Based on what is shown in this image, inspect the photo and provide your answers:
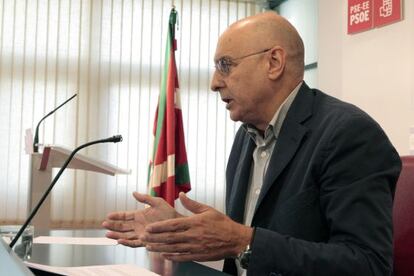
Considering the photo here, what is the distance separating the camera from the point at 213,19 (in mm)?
5078

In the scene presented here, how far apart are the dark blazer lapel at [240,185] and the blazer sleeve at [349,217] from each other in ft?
1.20

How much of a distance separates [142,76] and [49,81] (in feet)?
2.71

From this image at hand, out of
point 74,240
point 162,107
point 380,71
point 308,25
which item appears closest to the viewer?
point 74,240

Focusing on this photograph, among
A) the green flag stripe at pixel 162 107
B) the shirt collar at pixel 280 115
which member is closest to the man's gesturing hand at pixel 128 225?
the shirt collar at pixel 280 115

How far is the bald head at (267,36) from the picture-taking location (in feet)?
5.05

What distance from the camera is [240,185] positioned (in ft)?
5.35

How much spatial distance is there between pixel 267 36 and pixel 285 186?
1.52 feet

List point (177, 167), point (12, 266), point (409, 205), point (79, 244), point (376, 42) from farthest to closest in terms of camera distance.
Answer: point (177, 167) < point (376, 42) < point (79, 244) < point (409, 205) < point (12, 266)

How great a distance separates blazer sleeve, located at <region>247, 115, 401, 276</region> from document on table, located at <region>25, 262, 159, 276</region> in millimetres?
258

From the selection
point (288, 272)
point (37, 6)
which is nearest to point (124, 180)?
point (37, 6)

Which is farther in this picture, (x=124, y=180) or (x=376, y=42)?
(x=124, y=180)

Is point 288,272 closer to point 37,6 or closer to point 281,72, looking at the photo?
point 281,72

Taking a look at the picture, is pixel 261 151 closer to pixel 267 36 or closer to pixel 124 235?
pixel 267 36

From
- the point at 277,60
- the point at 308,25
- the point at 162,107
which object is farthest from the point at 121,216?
the point at 308,25
